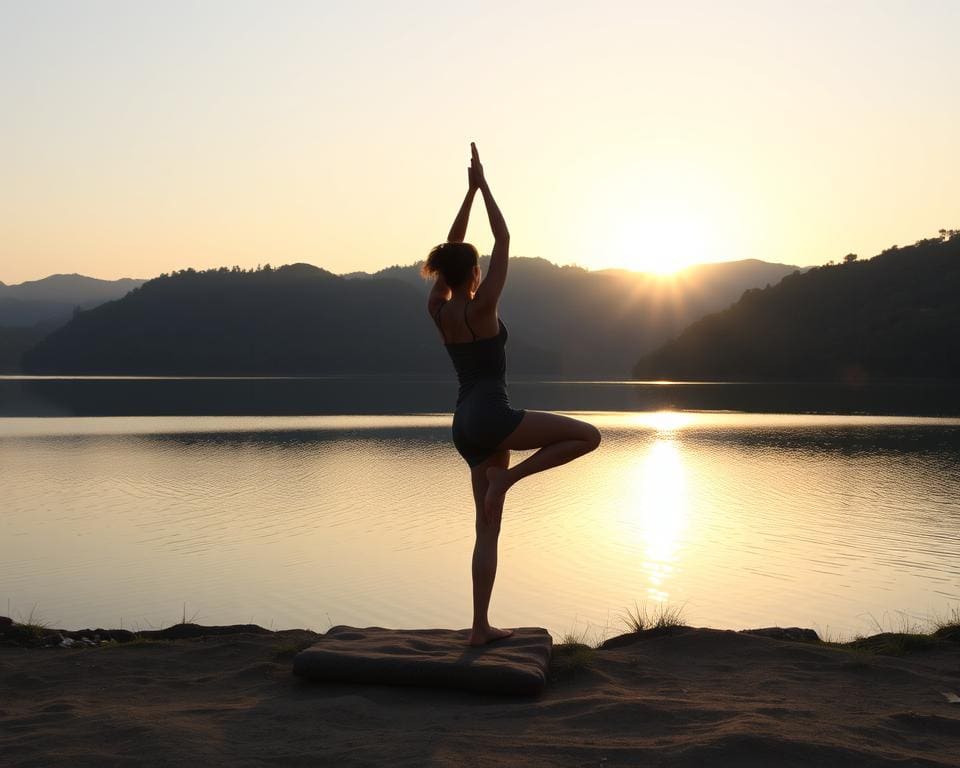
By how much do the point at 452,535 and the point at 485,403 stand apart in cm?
1162

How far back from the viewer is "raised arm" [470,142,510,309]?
587 centimetres

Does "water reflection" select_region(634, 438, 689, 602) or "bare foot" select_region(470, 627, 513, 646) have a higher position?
"bare foot" select_region(470, 627, 513, 646)

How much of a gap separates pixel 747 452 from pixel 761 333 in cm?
9400

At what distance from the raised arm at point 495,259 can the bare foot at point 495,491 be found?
104 cm

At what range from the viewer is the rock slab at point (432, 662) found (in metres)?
5.65

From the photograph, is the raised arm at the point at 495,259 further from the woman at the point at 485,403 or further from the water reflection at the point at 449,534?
the water reflection at the point at 449,534

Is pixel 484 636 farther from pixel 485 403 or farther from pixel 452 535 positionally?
pixel 452 535

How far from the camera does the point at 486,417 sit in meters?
6.05

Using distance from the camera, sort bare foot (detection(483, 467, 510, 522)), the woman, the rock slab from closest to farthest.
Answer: the rock slab, the woman, bare foot (detection(483, 467, 510, 522))

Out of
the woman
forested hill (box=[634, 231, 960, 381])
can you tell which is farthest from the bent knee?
forested hill (box=[634, 231, 960, 381])

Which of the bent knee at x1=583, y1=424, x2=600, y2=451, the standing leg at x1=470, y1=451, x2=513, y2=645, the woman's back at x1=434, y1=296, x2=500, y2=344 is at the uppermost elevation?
the woman's back at x1=434, y1=296, x2=500, y2=344

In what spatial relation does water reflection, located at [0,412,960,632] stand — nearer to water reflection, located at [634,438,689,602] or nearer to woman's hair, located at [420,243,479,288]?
water reflection, located at [634,438,689,602]

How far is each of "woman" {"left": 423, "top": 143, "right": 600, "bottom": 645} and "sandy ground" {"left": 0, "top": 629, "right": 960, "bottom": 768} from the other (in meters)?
1.00

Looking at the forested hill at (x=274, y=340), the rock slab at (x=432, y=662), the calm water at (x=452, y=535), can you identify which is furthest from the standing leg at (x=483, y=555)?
the forested hill at (x=274, y=340)
